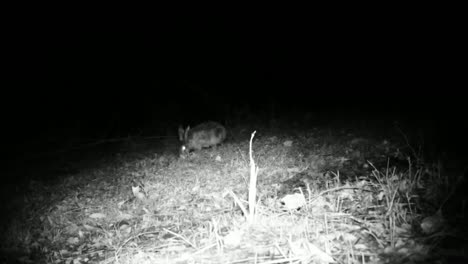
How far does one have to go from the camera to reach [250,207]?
10.3 feet

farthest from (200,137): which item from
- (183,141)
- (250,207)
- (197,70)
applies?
(197,70)

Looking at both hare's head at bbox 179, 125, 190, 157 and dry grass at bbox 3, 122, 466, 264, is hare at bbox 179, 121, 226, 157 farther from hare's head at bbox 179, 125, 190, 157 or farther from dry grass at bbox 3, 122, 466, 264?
dry grass at bbox 3, 122, 466, 264

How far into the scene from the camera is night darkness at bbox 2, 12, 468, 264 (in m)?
10.2

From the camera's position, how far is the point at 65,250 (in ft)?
12.2

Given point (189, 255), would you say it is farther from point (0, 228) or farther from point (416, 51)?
point (416, 51)

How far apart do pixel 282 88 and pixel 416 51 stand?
14.8ft

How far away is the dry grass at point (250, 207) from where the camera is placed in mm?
2725

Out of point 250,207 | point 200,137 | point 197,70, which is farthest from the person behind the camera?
point 197,70

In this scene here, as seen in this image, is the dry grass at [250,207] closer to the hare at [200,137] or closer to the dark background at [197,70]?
the hare at [200,137]

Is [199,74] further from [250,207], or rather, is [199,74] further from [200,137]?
[250,207]

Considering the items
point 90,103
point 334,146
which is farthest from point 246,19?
point 334,146

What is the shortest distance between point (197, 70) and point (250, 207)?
1012 centimetres

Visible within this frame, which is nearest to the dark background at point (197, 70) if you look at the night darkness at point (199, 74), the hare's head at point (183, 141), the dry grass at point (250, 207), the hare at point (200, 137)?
the night darkness at point (199, 74)

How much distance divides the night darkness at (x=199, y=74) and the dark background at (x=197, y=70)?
0.04 meters
